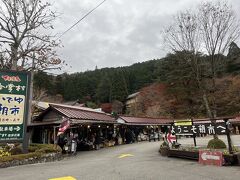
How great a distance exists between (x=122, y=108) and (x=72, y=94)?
12518mm

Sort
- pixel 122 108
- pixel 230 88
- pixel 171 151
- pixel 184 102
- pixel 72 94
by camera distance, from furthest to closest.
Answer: pixel 72 94
pixel 122 108
pixel 184 102
pixel 230 88
pixel 171 151

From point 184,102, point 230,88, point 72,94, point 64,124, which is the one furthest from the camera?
point 72,94

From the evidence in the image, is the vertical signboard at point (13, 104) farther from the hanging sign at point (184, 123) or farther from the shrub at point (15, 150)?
the hanging sign at point (184, 123)

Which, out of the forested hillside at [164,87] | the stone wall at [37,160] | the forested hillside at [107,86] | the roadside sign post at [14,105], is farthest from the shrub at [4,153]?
the forested hillside at [107,86]

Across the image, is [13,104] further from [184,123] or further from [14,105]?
[184,123]

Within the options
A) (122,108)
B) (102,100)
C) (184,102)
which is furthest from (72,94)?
(184,102)

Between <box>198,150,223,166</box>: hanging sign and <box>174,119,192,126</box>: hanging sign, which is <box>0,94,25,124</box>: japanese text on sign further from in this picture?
<box>198,150,223,166</box>: hanging sign

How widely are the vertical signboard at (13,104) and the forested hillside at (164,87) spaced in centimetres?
444

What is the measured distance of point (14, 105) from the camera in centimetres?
1183

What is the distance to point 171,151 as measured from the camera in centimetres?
1136

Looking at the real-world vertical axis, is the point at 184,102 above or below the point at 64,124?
above

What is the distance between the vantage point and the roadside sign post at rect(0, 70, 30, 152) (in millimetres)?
11391

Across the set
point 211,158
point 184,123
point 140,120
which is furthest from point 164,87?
point 211,158

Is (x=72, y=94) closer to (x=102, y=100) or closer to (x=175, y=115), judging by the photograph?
(x=102, y=100)
